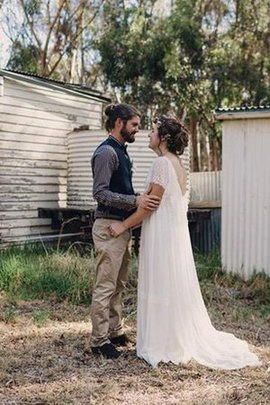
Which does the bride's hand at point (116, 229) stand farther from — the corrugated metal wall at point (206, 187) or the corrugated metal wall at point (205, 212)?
the corrugated metal wall at point (206, 187)

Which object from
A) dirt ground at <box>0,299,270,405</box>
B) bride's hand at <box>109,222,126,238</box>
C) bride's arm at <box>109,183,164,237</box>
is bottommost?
dirt ground at <box>0,299,270,405</box>

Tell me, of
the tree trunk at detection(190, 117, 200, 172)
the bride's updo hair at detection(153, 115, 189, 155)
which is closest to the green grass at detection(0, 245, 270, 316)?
the bride's updo hair at detection(153, 115, 189, 155)

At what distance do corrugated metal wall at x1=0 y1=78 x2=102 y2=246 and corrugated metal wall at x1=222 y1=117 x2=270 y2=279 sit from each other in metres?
3.44

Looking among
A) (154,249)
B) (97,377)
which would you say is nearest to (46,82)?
(154,249)

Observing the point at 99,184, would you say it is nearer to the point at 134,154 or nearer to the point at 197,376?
the point at 197,376

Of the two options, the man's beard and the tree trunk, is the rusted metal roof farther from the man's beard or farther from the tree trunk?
the tree trunk

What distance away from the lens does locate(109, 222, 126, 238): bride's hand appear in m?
4.21

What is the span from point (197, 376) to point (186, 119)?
13838 mm

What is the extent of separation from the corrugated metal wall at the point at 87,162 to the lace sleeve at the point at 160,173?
5.40m

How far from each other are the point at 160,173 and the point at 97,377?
4.99 feet

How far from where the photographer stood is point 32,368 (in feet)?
13.9

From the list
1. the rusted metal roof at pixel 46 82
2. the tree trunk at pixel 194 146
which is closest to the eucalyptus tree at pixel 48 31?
the tree trunk at pixel 194 146

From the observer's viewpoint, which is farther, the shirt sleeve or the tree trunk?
the tree trunk

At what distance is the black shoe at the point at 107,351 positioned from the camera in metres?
4.35
